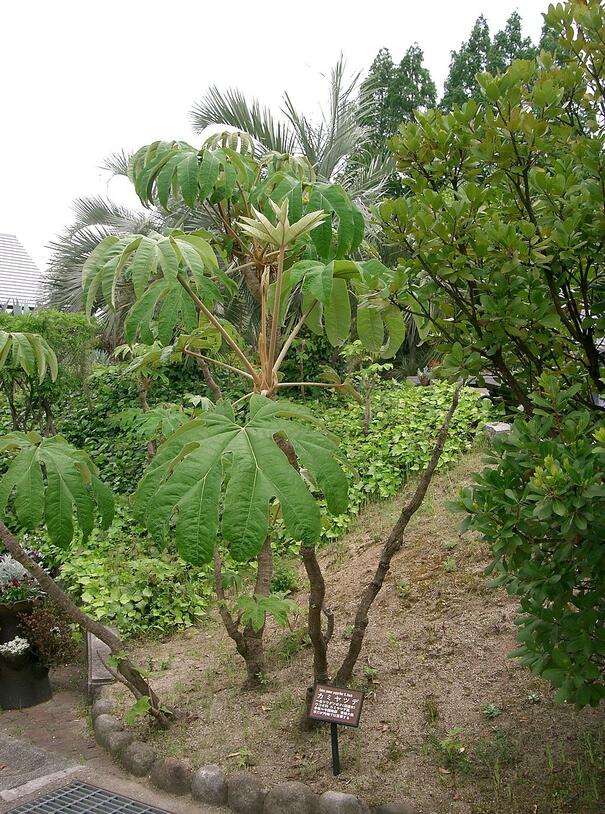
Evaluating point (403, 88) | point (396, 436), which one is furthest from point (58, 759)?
point (403, 88)

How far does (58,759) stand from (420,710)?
2264 mm

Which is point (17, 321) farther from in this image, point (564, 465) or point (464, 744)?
point (564, 465)

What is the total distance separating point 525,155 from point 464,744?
2.75m

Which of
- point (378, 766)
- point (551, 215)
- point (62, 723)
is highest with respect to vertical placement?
point (551, 215)

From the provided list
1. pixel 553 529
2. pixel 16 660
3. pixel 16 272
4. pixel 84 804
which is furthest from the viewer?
pixel 16 272

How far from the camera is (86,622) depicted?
415 cm

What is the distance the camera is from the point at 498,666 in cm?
435

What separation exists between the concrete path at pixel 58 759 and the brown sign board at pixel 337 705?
0.74 m

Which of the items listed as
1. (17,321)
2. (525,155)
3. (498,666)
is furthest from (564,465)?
(17,321)

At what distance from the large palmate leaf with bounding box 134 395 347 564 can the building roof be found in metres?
19.0

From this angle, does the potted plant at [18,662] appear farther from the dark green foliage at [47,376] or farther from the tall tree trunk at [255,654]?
the dark green foliage at [47,376]

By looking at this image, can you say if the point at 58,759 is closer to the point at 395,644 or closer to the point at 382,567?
the point at 395,644

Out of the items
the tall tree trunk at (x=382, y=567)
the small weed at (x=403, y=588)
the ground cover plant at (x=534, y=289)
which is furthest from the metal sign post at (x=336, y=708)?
the small weed at (x=403, y=588)

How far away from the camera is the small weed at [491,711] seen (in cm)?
396
